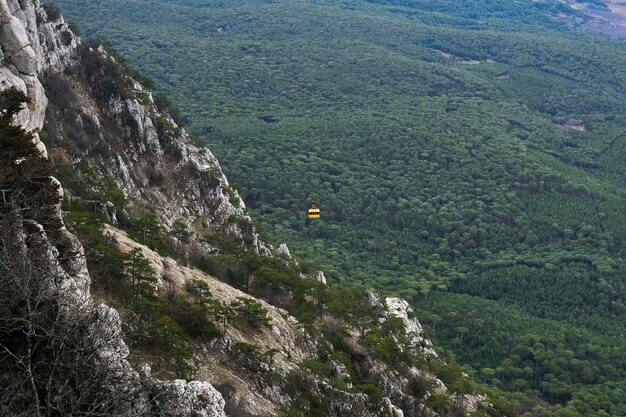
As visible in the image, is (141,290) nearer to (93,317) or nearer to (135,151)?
(93,317)

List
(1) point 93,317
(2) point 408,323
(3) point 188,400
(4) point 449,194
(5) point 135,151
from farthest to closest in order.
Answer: (4) point 449,194, (2) point 408,323, (5) point 135,151, (3) point 188,400, (1) point 93,317

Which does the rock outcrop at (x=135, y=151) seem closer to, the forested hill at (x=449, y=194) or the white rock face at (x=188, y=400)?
the white rock face at (x=188, y=400)

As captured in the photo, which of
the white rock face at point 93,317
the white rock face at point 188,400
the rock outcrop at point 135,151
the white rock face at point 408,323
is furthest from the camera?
the white rock face at point 408,323

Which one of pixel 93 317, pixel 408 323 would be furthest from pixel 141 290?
pixel 408 323

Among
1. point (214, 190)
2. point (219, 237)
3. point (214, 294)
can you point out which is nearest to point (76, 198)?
point (214, 294)

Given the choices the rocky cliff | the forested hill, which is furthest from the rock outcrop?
the forested hill

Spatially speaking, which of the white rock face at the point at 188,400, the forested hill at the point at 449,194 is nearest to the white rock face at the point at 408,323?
the forested hill at the point at 449,194

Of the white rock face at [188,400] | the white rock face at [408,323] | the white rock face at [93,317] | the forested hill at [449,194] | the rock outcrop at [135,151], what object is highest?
the white rock face at [93,317]

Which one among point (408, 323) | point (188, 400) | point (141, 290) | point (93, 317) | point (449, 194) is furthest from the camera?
point (449, 194)
